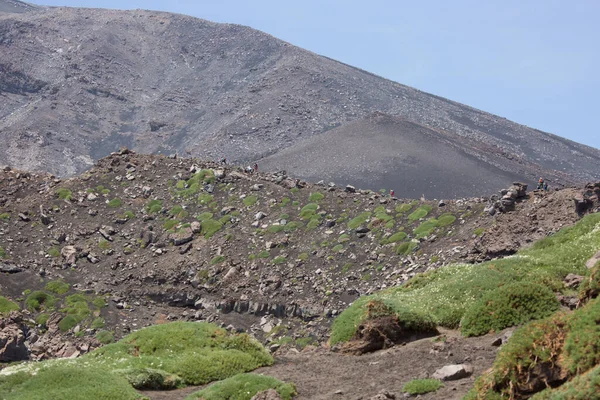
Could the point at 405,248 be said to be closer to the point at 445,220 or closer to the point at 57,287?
the point at 445,220

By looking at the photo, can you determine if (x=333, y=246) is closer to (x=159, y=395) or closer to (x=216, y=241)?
(x=216, y=241)

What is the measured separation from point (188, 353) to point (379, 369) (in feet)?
17.8

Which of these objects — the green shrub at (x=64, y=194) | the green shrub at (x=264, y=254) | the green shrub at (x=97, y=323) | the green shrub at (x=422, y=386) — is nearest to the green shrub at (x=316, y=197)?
the green shrub at (x=264, y=254)

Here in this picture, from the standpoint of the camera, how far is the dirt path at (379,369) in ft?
54.6

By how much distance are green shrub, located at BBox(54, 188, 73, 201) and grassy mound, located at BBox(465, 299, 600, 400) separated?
170 ft

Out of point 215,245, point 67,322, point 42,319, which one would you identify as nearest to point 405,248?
point 215,245

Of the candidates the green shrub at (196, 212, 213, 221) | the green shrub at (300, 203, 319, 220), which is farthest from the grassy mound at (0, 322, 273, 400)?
the green shrub at (196, 212, 213, 221)

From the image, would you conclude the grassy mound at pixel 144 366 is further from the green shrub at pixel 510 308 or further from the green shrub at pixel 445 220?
the green shrub at pixel 445 220

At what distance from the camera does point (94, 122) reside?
181m

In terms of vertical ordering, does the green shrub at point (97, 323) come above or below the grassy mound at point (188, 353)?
below

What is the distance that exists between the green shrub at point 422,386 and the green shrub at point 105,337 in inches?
1165

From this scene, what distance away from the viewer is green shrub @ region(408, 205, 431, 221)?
49000 millimetres

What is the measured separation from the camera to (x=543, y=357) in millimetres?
13227

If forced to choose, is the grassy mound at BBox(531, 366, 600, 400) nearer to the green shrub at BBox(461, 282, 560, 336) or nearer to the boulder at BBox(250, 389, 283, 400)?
the boulder at BBox(250, 389, 283, 400)
